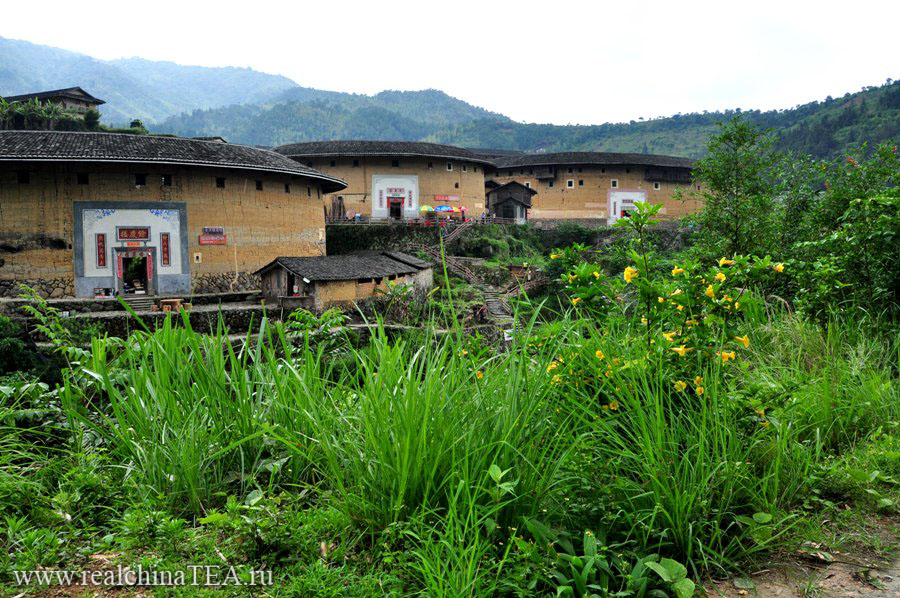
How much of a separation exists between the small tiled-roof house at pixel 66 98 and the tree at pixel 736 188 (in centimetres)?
3437

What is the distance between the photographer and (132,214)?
1714cm

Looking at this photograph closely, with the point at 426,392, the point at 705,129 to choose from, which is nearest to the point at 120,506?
the point at 426,392

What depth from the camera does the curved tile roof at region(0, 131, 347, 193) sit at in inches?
608

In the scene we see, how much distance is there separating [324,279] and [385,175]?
13.9 m

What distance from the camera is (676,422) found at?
8.14 feet

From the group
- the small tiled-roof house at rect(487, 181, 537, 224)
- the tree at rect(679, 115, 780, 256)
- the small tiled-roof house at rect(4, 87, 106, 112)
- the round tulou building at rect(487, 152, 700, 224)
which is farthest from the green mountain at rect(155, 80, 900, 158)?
the small tiled-roof house at rect(4, 87, 106, 112)

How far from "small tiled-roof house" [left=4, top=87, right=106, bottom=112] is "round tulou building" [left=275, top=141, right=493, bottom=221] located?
14574mm

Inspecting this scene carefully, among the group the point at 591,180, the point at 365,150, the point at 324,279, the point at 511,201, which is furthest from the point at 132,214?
the point at 591,180

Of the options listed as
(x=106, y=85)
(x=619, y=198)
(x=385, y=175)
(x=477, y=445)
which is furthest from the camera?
(x=106, y=85)

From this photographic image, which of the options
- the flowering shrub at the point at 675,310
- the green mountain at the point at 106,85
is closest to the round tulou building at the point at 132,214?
the flowering shrub at the point at 675,310

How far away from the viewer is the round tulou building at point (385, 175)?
94.0ft

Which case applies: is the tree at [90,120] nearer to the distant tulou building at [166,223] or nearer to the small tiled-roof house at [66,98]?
the small tiled-roof house at [66,98]

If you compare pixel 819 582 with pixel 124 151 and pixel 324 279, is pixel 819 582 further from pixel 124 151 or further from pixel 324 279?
pixel 124 151

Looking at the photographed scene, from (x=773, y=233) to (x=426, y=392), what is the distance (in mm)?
7603
